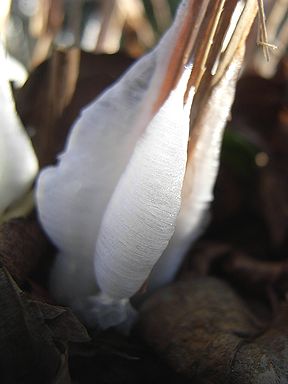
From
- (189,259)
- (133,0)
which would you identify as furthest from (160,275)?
(133,0)

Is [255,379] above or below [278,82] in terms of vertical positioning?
below

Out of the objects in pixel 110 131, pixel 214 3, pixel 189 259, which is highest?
pixel 214 3

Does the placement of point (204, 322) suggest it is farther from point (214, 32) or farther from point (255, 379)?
point (214, 32)
